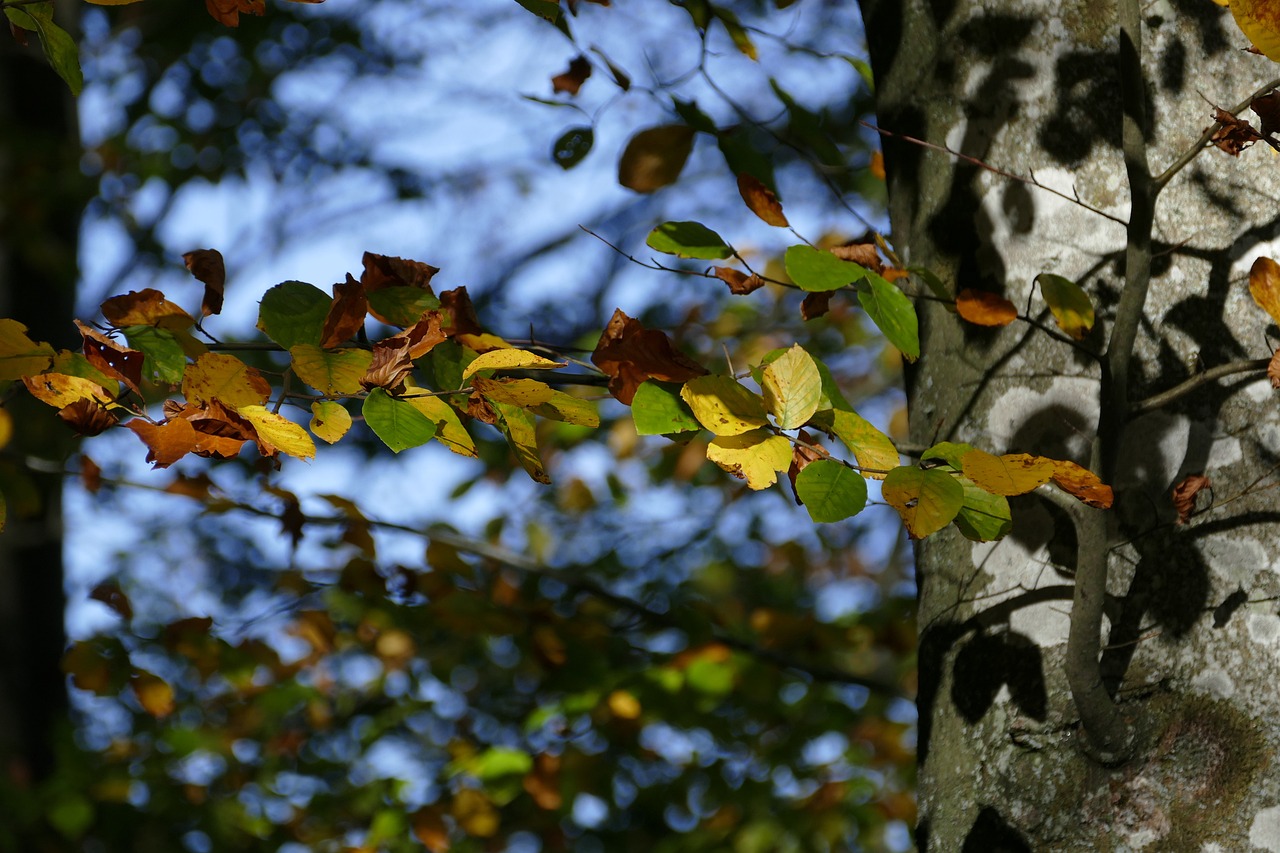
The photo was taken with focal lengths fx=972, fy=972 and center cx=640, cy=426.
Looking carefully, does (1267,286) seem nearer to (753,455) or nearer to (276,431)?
(753,455)

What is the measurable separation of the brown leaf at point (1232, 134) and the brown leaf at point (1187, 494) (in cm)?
28

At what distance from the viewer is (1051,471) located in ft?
2.33

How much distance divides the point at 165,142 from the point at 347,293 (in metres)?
5.02

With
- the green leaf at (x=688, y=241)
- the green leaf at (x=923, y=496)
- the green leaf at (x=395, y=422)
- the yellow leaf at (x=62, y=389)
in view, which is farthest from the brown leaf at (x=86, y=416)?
the green leaf at (x=923, y=496)

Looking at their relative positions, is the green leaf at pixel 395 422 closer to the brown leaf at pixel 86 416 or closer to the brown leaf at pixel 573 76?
the brown leaf at pixel 86 416

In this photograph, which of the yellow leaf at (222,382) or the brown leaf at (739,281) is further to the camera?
the brown leaf at (739,281)

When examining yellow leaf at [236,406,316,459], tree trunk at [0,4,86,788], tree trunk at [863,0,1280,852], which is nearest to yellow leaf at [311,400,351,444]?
yellow leaf at [236,406,316,459]

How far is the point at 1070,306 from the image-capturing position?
2.97ft

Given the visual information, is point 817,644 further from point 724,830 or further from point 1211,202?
point 1211,202

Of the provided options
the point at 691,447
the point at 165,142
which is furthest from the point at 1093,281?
the point at 165,142

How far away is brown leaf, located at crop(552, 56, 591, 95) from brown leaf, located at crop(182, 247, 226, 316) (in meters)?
0.63

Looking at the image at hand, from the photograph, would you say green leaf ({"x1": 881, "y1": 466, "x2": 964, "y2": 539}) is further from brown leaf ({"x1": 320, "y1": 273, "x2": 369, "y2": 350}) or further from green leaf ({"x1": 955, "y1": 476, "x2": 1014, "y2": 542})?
brown leaf ({"x1": 320, "y1": 273, "x2": 369, "y2": 350})

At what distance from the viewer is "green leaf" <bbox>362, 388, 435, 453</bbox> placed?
79 centimetres

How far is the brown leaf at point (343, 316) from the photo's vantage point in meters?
0.84
